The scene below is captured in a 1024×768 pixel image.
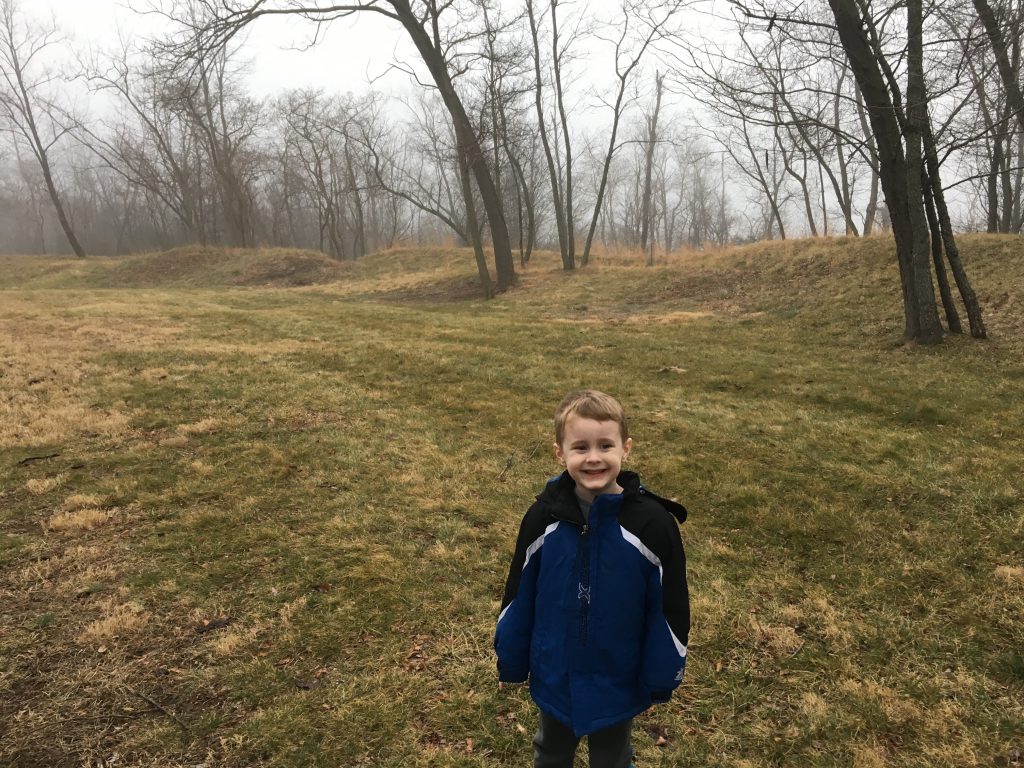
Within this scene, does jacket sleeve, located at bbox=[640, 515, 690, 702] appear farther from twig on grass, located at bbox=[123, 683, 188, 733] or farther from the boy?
twig on grass, located at bbox=[123, 683, 188, 733]

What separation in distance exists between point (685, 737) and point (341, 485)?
3.26m

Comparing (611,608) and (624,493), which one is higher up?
(624,493)

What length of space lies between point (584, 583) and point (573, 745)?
2.08ft

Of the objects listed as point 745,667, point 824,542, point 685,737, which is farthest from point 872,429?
point 685,737

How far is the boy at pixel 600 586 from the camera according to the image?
1782mm

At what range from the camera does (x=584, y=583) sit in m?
1.80

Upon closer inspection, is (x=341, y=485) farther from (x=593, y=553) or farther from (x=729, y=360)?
(x=729, y=360)

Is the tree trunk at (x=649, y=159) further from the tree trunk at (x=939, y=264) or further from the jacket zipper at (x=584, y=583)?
the jacket zipper at (x=584, y=583)

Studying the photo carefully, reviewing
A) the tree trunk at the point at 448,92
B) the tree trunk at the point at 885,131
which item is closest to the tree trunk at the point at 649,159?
the tree trunk at the point at 448,92

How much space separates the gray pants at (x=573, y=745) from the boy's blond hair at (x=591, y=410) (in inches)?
38.2

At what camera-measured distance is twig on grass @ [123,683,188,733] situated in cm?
246

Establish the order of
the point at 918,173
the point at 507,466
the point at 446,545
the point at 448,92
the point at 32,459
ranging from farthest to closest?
the point at 448,92 < the point at 918,173 < the point at 507,466 < the point at 32,459 < the point at 446,545

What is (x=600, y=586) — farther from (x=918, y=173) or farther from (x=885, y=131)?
(x=885, y=131)

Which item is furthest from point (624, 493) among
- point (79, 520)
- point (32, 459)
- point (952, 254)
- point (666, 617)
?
point (952, 254)
